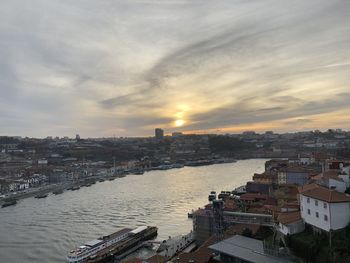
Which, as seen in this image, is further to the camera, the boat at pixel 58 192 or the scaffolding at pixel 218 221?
the boat at pixel 58 192

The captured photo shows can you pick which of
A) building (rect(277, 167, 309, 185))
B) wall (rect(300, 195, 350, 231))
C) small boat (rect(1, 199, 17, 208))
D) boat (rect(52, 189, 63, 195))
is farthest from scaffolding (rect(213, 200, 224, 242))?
boat (rect(52, 189, 63, 195))

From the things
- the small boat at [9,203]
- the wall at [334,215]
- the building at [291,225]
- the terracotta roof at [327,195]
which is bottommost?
the small boat at [9,203]

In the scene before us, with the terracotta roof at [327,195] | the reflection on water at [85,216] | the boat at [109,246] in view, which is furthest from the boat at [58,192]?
the terracotta roof at [327,195]

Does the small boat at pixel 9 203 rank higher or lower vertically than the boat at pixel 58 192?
lower

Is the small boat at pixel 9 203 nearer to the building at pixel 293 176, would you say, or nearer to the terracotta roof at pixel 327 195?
the building at pixel 293 176

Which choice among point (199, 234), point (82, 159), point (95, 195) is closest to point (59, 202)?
point (95, 195)

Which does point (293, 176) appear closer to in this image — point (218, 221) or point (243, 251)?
point (218, 221)
